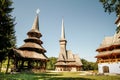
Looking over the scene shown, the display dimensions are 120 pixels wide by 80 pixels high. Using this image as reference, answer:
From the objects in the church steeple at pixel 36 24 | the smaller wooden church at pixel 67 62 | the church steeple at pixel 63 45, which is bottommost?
the smaller wooden church at pixel 67 62

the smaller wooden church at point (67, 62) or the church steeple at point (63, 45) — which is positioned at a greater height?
the church steeple at point (63, 45)

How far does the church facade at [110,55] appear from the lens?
30.6 meters

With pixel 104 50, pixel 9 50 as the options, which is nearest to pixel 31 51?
pixel 9 50

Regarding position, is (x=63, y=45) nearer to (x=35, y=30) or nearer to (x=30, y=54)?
(x=35, y=30)

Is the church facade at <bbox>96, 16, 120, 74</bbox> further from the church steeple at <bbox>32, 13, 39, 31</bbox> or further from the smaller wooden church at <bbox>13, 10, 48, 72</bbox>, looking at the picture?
the church steeple at <bbox>32, 13, 39, 31</bbox>

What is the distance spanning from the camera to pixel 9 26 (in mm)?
23156

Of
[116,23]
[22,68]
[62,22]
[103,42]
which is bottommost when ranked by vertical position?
[22,68]

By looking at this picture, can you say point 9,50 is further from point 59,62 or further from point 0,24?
point 59,62

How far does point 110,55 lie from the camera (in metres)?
32.1

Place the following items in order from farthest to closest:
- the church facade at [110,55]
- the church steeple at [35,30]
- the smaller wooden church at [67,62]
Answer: the smaller wooden church at [67,62], the church steeple at [35,30], the church facade at [110,55]

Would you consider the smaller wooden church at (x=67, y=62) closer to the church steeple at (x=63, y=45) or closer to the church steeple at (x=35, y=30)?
the church steeple at (x=63, y=45)

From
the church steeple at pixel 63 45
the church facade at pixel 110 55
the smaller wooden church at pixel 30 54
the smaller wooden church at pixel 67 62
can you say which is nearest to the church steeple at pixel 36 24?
the smaller wooden church at pixel 30 54

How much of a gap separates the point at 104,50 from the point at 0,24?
972 inches

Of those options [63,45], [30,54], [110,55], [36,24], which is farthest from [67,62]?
[110,55]
